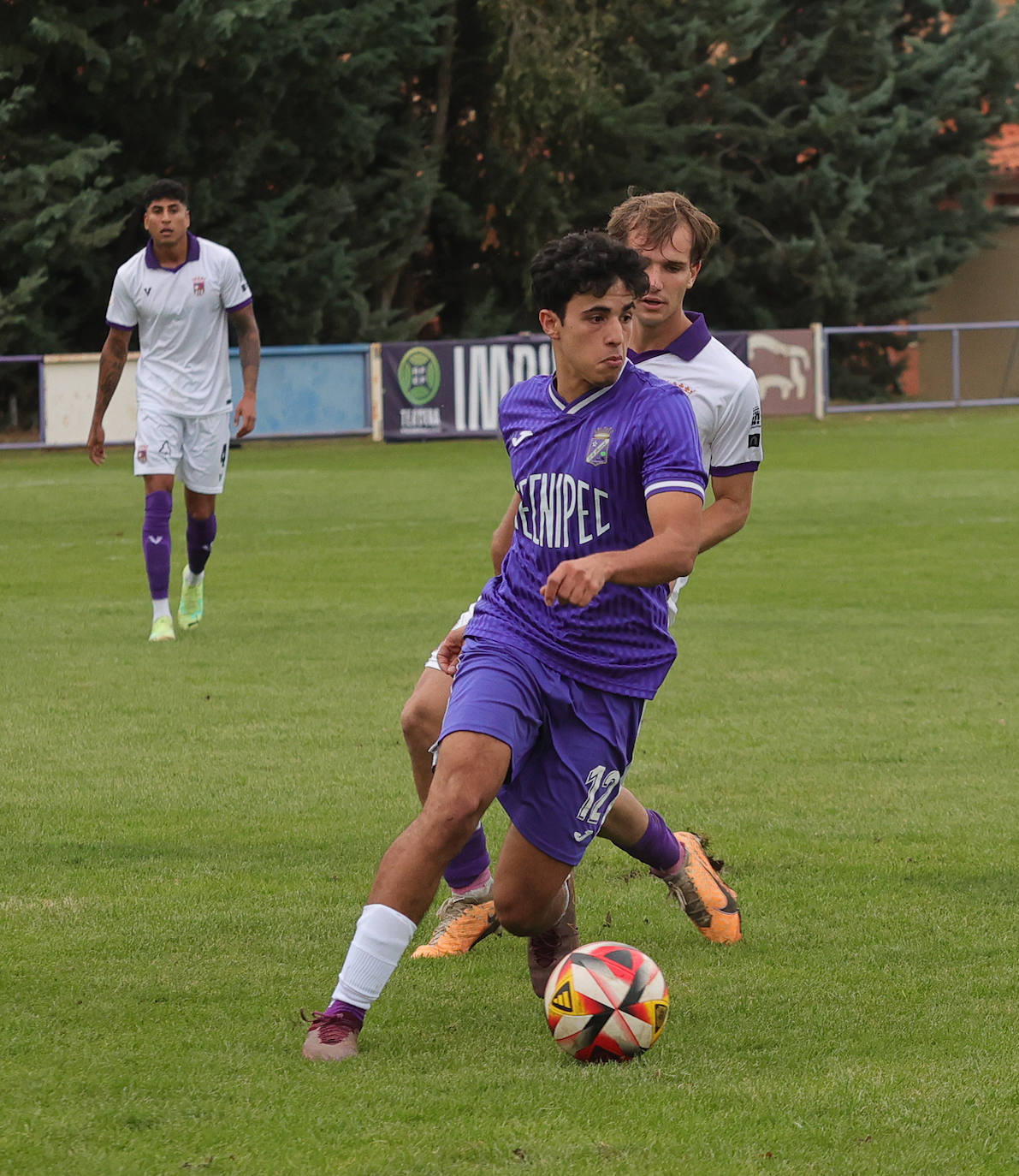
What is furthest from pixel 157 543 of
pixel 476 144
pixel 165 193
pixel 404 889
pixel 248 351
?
pixel 476 144

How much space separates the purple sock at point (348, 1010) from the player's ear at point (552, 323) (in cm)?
159

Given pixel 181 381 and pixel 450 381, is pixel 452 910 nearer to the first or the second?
pixel 181 381

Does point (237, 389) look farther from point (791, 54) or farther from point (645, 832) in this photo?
point (645, 832)

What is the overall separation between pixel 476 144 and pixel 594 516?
→ 32840mm

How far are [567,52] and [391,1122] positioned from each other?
32170mm

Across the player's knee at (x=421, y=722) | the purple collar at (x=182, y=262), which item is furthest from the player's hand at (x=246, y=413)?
the player's knee at (x=421, y=722)

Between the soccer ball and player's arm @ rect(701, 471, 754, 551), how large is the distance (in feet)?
4.84

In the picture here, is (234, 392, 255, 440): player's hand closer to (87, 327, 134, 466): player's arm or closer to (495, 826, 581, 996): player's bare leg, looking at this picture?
(87, 327, 134, 466): player's arm

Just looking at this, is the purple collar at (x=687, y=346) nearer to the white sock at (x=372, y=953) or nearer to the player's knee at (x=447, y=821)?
the player's knee at (x=447, y=821)

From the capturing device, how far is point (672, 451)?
4.18 metres

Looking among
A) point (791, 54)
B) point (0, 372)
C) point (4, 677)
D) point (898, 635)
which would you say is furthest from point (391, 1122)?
point (791, 54)

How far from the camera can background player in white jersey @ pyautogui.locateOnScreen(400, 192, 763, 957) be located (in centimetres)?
506

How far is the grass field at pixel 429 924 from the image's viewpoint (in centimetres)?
365

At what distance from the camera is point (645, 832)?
5121mm
